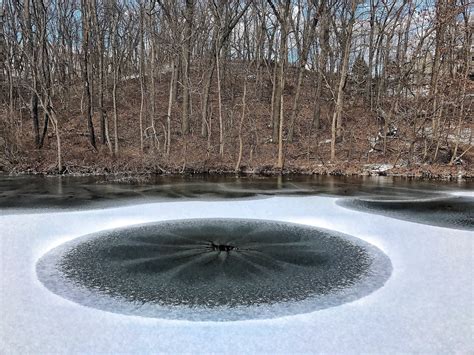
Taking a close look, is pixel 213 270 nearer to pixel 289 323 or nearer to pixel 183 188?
pixel 289 323

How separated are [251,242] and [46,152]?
1308cm

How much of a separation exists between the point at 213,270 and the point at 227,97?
23.6 m

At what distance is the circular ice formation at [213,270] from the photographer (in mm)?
4035

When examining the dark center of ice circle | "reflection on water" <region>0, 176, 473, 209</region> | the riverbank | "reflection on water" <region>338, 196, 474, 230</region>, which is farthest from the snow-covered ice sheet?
the riverbank

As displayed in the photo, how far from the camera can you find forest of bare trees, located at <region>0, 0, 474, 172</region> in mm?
16281

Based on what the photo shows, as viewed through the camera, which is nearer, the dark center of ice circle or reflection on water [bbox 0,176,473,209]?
the dark center of ice circle

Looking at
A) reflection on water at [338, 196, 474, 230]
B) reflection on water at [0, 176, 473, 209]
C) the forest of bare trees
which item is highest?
the forest of bare trees

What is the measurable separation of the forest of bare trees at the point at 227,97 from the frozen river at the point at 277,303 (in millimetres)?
6495

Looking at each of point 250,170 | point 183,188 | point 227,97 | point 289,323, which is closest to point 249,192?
point 183,188

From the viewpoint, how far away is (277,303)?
13.3ft

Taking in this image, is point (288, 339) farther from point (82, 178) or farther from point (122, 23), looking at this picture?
point (122, 23)

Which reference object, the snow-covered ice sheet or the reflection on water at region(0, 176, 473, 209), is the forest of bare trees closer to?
the reflection on water at region(0, 176, 473, 209)

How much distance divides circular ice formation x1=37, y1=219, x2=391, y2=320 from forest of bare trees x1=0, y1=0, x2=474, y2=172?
9.13 metres

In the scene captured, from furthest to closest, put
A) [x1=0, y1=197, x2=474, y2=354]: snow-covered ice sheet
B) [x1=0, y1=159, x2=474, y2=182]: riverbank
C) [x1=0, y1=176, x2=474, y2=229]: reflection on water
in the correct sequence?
[x1=0, y1=159, x2=474, y2=182]: riverbank → [x1=0, y1=176, x2=474, y2=229]: reflection on water → [x1=0, y1=197, x2=474, y2=354]: snow-covered ice sheet
